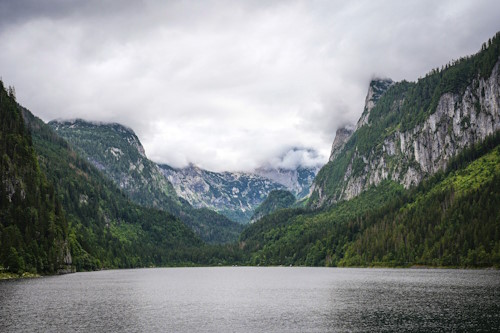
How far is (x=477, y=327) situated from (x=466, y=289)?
187ft

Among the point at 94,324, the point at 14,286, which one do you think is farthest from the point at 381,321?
the point at 14,286

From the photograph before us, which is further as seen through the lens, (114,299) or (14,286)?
(14,286)

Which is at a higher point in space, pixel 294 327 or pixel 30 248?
pixel 30 248

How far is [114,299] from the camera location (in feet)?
376

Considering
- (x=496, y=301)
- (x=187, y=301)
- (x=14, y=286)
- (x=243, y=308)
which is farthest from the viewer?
(x=14, y=286)

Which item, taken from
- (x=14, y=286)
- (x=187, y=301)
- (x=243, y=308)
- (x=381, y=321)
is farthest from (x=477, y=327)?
(x=14, y=286)

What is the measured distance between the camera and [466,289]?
119 meters

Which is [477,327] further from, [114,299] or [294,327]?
[114,299]

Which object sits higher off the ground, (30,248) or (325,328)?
(30,248)

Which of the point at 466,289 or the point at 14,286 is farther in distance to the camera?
the point at 14,286

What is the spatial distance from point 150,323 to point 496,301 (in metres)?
65.1

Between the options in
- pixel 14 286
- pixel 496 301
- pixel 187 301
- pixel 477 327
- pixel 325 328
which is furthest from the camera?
pixel 14 286

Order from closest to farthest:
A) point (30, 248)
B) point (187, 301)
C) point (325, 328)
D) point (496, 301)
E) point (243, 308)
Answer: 1. point (325, 328)
2. point (496, 301)
3. point (243, 308)
4. point (187, 301)
5. point (30, 248)

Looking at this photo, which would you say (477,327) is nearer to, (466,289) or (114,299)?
(466,289)
